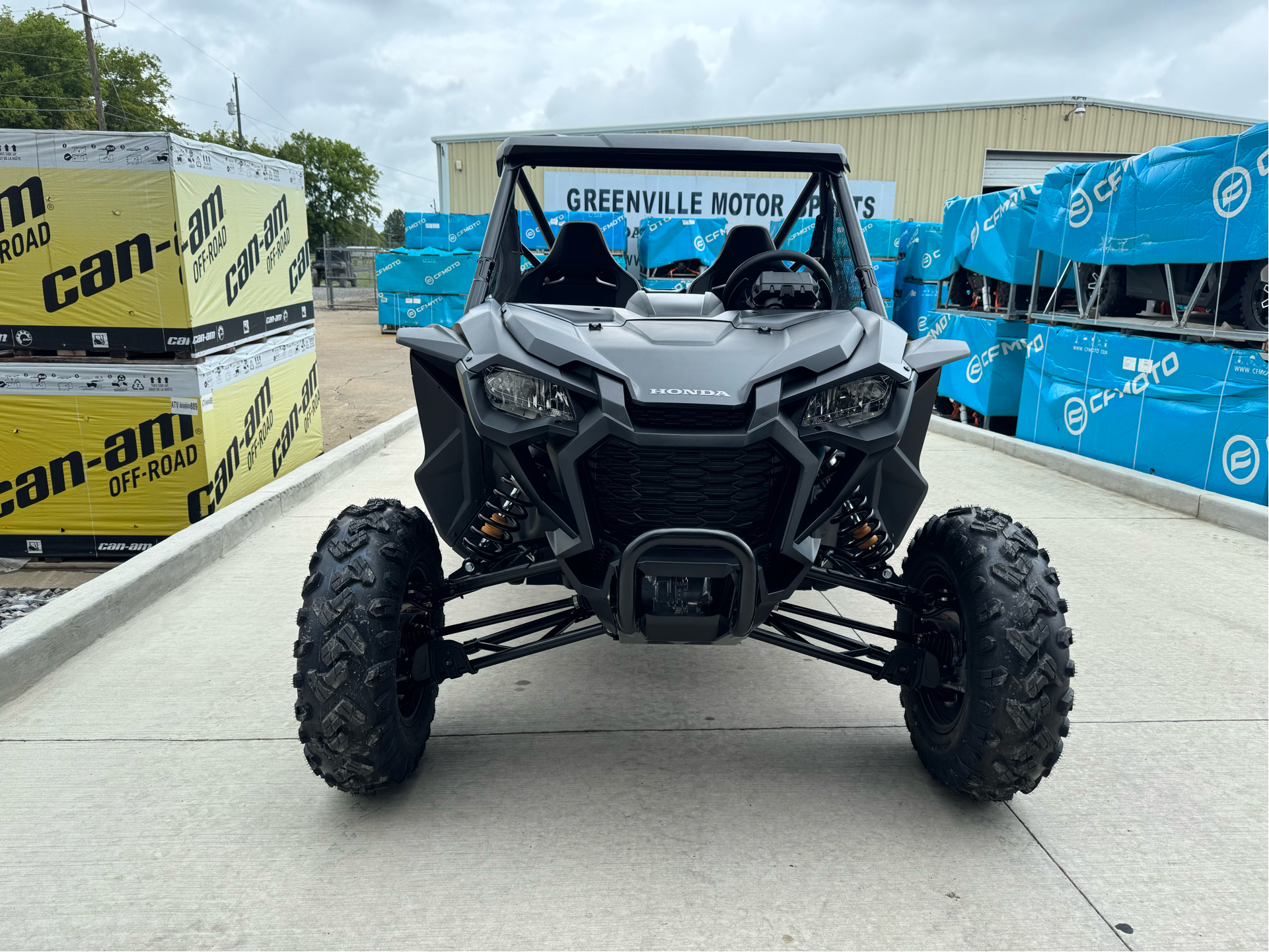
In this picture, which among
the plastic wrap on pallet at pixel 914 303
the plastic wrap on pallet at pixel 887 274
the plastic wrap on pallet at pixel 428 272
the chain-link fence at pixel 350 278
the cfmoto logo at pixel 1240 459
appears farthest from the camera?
the chain-link fence at pixel 350 278

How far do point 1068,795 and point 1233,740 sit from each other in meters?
0.83

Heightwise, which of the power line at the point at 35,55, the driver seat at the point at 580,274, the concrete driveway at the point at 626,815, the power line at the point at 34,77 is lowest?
the concrete driveway at the point at 626,815

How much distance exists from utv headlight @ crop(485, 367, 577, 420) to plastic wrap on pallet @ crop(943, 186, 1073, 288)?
302 inches

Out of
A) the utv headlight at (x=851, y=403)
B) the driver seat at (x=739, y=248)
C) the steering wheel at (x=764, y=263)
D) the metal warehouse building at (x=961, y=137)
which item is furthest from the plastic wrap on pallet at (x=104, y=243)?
the metal warehouse building at (x=961, y=137)

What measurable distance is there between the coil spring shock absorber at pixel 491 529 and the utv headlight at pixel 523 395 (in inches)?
19.1

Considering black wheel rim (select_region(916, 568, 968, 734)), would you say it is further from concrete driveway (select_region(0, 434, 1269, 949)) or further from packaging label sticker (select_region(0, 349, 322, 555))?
packaging label sticker (select_region(0, 349, 322, 555))

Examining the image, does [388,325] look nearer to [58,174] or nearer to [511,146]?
[58,174]

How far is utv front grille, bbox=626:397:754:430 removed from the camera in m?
2.12

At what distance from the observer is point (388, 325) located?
22.5 meters

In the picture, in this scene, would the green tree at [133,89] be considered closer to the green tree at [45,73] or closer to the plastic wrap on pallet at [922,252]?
the green tree at [45,73]

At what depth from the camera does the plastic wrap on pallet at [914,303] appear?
15.9m

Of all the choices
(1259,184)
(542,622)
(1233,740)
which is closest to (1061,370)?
(1259,184)

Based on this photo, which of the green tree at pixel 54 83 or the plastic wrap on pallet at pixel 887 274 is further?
the green tree at pixel 54 83

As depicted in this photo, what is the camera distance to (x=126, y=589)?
3.84 m
